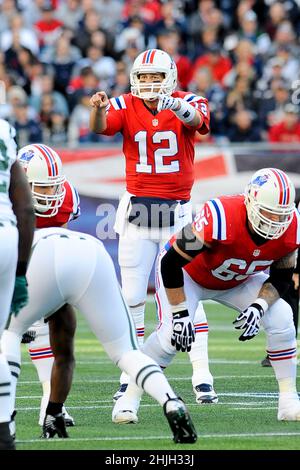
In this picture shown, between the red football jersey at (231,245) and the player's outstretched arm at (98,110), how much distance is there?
50.8 inches

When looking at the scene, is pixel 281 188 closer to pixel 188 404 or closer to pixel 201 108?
pixel 188 404

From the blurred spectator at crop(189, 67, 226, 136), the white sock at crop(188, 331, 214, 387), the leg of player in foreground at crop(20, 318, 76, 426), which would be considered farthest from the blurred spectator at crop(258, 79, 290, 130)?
the leg of player in foreground at crop(20, 318, 76, 426)

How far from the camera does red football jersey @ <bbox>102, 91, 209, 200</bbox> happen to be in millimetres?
7586

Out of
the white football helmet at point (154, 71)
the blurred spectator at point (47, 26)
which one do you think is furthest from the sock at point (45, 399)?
the blurred spectator at point (47, 26)

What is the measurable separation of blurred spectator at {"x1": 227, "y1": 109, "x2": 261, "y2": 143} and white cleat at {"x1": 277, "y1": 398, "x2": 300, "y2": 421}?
335 inches

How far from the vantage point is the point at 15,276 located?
4.95 m

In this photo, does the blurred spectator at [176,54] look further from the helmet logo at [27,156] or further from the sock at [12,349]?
the sock at [12,349]

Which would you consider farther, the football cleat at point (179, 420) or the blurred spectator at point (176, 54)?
the blurred spectator at point (176, 54)

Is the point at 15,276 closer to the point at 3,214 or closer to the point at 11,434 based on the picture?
the point at 3,214

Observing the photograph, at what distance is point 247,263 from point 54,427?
4.74ft

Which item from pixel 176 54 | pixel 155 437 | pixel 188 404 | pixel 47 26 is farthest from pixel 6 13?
pixel 155 437

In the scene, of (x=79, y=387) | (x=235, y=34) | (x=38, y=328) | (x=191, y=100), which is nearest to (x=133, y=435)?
(x=38, y=328)

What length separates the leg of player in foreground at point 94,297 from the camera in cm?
518

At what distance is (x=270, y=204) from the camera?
610 cm
